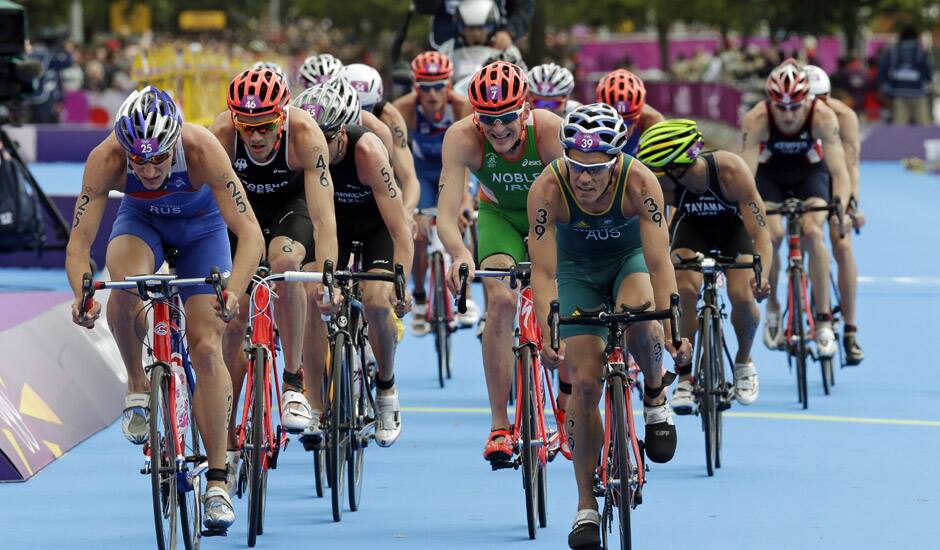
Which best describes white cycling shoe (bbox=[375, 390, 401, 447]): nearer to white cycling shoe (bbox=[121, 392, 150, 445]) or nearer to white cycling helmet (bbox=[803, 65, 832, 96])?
white cycling shoe (bbox=[121, 392, 150, 445])

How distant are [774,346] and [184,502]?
256 inches

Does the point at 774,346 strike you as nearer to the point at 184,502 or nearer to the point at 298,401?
the point at 298,401

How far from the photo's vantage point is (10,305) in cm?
1190

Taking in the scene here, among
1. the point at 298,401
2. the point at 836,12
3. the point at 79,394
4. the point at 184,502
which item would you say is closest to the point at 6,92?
the point at 79,394

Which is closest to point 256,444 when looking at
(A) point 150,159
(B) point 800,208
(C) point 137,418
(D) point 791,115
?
(C) point 137,418

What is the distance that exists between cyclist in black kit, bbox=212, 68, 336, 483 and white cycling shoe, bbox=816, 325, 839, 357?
159 inches

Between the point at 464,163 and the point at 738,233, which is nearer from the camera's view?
the point at 464,163

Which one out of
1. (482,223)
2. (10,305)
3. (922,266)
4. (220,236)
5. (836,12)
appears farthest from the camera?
(836,12)

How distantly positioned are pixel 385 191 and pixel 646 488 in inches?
76.8

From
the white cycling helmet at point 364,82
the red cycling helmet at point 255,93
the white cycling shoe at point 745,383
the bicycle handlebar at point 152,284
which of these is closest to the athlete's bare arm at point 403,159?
the white cycling helmet at point 364,82

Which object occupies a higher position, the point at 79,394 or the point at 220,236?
the point at 220,236

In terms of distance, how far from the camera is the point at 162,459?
751 cm

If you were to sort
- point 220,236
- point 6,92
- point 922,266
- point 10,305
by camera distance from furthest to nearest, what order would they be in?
point 922,266, point 6,92, point 10,305, point 220,236

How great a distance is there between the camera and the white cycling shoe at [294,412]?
8.89 meters
